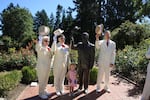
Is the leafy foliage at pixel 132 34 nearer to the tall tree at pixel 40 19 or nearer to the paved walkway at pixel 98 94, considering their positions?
the paved walkway at pixel 98 94

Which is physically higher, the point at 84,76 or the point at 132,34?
the point at 132,34

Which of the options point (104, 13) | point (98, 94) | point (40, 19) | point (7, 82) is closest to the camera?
point (98, 94)

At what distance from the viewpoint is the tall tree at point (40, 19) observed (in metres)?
51.9

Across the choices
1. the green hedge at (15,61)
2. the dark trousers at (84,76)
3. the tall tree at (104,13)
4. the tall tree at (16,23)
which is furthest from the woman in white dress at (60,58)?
the tall tree at (16,23)

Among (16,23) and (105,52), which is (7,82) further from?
(16,23)

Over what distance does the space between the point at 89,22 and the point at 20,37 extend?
1034 centimetres

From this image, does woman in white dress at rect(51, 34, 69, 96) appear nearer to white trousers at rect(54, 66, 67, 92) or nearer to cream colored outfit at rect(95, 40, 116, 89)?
white trousers at rect(54, 66, 67, 92)

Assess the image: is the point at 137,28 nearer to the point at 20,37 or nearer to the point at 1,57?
the point at 1,57

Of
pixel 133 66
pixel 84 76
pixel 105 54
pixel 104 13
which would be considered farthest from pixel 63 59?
pixel 104 13

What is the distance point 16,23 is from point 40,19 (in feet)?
31.2

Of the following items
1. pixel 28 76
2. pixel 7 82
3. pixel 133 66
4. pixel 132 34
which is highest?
pixel 132 34

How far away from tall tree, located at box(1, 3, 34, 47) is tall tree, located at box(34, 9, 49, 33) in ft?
20.5

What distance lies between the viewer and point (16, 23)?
143 feet

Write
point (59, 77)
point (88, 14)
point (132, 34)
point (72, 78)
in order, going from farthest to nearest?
1. point (88, 14)
2. point (132, 34)
3. point (59, 77)
4. point (72, 78)
